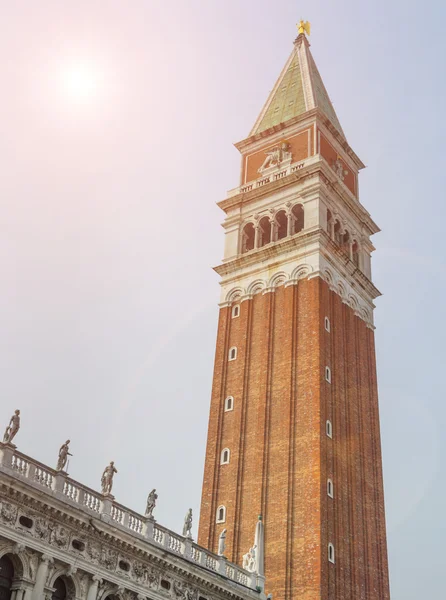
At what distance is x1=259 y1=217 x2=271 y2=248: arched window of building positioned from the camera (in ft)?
204

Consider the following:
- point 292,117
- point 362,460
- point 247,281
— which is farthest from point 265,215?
point 362,460

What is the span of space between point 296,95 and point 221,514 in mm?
36282

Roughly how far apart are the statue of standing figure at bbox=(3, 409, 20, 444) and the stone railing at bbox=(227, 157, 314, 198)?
121 ft

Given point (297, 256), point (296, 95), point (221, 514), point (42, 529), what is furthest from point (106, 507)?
point (296, 95)

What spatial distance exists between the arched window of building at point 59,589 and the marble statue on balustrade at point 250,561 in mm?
14209

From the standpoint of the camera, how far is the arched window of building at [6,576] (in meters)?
28.3

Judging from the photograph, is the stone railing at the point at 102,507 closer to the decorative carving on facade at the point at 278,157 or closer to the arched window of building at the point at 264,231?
the arched window of building at the point at 264,231

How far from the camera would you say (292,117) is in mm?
67062

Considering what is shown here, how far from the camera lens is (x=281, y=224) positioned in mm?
62344

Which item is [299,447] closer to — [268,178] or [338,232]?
[338,232]

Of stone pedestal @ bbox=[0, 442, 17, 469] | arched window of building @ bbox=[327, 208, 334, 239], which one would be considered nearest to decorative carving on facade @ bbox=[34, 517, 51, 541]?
stone pedestal @ bbox=[0, 442, 17, 469]

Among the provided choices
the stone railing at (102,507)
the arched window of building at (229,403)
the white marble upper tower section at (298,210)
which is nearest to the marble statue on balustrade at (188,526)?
the stone railing at (102,507)

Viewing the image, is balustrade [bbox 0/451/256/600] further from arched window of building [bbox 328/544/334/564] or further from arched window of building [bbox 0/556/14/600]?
arched window of building [bbox 328/544/334/564]

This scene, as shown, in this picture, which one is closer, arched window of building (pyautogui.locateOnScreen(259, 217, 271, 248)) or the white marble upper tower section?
the white marble upper tower section
